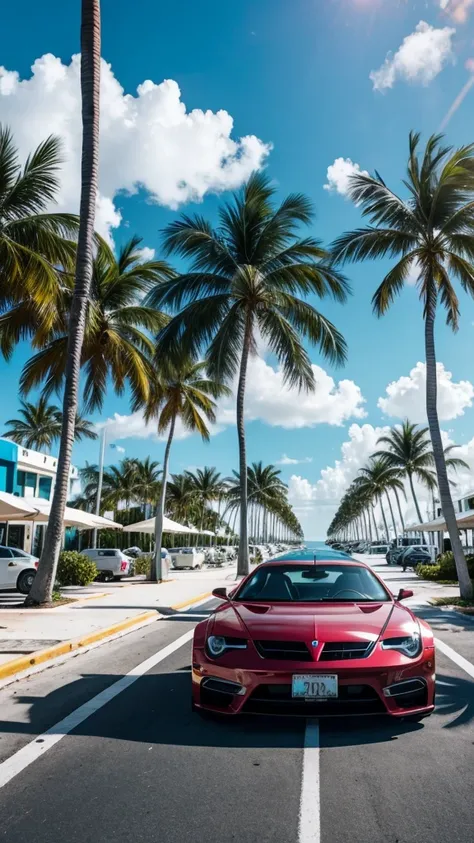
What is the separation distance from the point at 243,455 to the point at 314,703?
65.3ft

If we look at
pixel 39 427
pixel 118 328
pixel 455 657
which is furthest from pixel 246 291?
pixel 39 427

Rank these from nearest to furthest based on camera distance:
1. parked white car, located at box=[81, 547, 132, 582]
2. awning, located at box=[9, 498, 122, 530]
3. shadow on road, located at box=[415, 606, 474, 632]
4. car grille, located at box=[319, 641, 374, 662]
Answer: car grille, located at box=[319, 641, 374, 662] → shadow on road, located at box=[415, 606, 474, 632] → awning, located at box=[9, 498, 122, 530] → parked white car, located at box=[81, 547, 132, 582]

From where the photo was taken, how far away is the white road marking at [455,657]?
25.6 ft

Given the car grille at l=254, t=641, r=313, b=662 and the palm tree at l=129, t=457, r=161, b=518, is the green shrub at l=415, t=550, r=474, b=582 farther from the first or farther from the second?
the palm tree at l=129, t=457, r=161, b=518

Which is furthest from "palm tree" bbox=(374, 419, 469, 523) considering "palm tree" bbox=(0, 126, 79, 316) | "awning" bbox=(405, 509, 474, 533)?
"palm tree" bbox=(0, 126, 79, 316)

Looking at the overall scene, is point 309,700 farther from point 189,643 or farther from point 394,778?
point 189,643

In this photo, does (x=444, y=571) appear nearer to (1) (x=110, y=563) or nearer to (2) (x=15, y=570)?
(1) (x=110, y=563)

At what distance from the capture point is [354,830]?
3.41 metres

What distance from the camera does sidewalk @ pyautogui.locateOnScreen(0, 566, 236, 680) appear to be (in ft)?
27.8

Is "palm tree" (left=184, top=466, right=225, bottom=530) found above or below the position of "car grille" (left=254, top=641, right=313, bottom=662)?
above

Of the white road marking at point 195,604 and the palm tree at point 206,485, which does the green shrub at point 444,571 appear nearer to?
the white road marking at point 195,604

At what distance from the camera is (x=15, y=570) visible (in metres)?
18.2

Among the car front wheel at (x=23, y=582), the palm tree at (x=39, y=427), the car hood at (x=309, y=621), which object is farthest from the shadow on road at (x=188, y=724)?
the palm tree at (x=39, y=427)

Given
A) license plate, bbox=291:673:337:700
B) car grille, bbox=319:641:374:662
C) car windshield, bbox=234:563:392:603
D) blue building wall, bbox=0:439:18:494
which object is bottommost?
license plate, bbox=291:673:337:700
